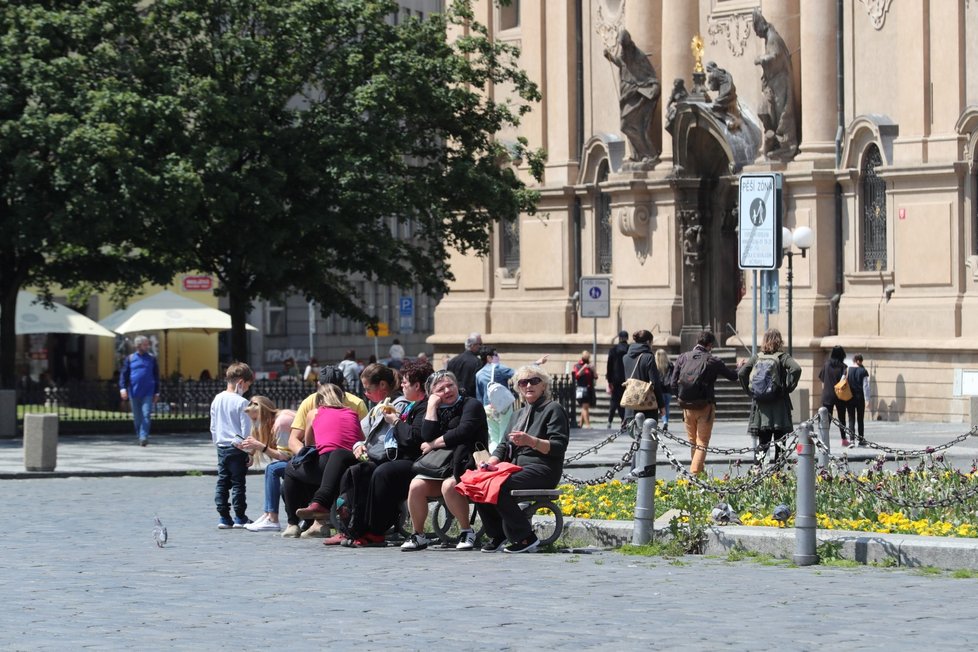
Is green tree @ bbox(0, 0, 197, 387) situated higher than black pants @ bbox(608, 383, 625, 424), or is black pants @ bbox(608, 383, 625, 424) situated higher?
green tree @ bbox(0, 0, 197, 387)

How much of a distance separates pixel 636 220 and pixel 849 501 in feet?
87.3

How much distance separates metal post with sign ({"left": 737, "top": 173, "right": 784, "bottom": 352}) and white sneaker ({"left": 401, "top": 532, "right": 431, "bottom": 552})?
7.71m

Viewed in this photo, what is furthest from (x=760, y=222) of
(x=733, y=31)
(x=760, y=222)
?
(x=733, y=31)

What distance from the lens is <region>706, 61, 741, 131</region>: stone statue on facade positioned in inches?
1572

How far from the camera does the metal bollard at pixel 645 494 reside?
49.8 feet

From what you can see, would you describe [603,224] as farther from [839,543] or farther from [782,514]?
[839,543]

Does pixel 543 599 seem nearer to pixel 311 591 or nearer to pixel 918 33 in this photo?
pixel 311 591

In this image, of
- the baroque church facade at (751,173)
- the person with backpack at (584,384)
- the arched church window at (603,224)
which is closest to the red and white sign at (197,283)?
the baroque church facade at (751,173)

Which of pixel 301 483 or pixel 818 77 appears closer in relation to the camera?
pixel 301 483

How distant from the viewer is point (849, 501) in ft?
51.7

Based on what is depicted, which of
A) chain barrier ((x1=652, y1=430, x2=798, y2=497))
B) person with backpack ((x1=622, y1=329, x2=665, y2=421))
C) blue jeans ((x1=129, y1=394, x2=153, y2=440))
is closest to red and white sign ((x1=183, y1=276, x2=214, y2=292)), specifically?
blue jeans ((x1=129, y1=394, x2=153, y2=440))

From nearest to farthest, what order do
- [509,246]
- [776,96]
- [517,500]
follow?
[517,500]
[776,96]
[509,246]

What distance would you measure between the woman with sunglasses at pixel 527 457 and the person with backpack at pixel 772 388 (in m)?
6.34

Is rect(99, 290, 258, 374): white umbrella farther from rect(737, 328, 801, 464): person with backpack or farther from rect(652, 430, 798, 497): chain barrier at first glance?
rect(652, 430, 798, 497): chain barrier
